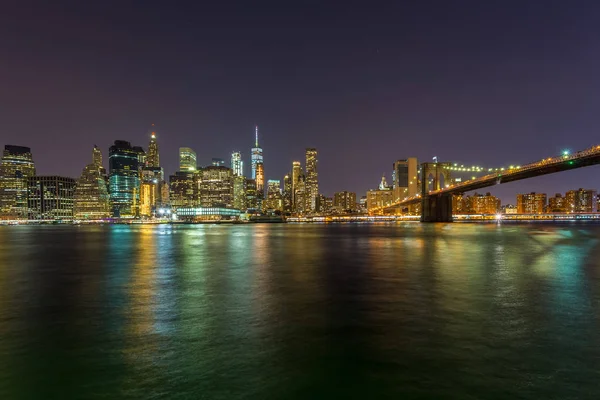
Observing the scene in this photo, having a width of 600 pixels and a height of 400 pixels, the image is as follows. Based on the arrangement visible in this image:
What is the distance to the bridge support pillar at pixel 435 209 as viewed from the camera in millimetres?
130875

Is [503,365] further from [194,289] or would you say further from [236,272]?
[236,272]

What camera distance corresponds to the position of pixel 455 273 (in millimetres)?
24016

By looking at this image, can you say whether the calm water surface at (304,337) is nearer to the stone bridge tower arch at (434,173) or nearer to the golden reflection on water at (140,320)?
the golden reflection on water at (140,320)

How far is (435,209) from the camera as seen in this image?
13150 centimetres

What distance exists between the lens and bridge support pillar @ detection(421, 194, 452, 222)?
130875 millimetres

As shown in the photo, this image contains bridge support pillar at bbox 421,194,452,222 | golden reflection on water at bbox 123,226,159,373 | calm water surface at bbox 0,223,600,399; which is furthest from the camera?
bridge support pillar at bbox 421,194,452,222

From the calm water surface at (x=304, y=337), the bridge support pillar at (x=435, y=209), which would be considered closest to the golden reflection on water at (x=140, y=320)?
the calm water surface at (x=304, y=337)

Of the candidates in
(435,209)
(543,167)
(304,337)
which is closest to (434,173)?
(435,209)

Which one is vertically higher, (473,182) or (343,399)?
(473,182)

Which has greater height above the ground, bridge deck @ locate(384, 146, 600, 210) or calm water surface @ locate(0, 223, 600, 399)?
bridge deck @ locate(384, 146, 600, 210)

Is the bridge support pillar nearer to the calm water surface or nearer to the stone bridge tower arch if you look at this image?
the stone bridge tower arch

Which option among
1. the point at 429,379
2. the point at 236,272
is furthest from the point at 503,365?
the point at 236,272

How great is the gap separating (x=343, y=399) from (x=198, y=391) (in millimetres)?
2849

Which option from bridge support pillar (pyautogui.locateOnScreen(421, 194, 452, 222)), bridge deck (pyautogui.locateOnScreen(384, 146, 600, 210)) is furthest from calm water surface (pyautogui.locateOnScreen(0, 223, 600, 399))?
bridge support pillar (pyautogui.locateOnScreen(421, 194, 452, 222))
